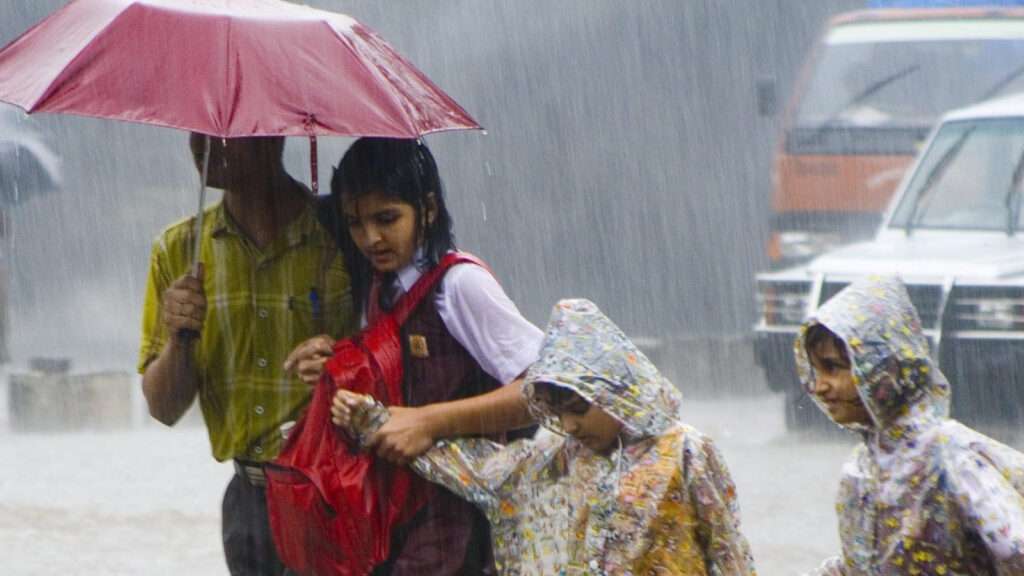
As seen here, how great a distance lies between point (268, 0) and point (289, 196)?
0.42 m

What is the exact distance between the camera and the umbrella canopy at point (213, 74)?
376cm

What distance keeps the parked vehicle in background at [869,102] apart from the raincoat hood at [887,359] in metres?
8.24

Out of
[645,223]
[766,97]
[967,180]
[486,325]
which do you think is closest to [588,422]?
[486,325]

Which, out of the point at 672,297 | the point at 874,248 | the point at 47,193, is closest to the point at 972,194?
the point at 874,248

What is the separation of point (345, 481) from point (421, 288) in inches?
16.1

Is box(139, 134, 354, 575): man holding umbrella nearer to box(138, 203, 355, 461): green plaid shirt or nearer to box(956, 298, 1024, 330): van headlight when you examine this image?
box(138, 203, 355, 461): green plaid shirt

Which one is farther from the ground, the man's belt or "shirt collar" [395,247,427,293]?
"shirt collar" [395,247,427,293]

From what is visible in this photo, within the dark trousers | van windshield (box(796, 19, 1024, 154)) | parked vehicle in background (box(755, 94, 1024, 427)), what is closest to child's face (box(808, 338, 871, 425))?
the dark trousers

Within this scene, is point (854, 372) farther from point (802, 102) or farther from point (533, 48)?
point (533, 48)

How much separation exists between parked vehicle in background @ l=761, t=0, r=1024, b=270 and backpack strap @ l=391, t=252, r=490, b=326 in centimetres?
836

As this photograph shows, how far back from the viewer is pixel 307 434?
3863mm

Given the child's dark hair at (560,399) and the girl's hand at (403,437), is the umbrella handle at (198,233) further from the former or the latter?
the child's dark hair at (560,399)

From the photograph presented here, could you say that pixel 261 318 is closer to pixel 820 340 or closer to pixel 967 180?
pixel 820 340

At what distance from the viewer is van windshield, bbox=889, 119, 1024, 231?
35.0 feet
